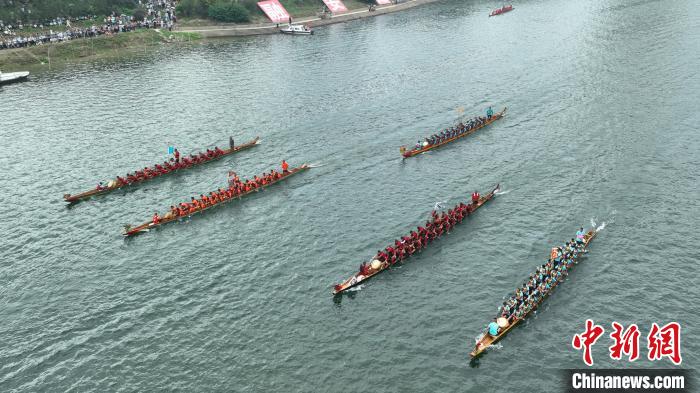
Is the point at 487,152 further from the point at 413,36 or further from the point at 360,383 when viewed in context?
the point at 413,36

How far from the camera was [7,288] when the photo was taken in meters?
59.3

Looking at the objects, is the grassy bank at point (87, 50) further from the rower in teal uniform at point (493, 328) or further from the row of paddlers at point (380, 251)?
the rower in teal uniform at point (493, 328)

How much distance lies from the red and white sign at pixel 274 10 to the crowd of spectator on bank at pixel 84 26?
26021mm

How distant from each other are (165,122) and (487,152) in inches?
2151

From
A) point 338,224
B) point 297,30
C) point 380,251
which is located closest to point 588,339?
point 380,251

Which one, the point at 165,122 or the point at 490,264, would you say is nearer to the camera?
the point at 490,264

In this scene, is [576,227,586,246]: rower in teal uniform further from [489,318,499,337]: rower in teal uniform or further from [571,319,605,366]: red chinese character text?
[489,318,499,337]: rower in teal uniform

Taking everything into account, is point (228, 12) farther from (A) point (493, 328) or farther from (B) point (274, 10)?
(A) point (493, 328)

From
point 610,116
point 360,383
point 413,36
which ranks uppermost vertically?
point 413,36

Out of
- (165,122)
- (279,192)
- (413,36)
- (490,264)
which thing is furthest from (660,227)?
(413,36)

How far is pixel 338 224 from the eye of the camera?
230ft

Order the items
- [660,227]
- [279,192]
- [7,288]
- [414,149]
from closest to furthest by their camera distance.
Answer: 1. [7,288]
2. [660,227]
3. [279,192]
4. [414,149]

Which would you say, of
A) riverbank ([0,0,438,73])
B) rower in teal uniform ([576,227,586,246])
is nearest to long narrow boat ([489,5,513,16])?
riverbank ([0,0,438,73])

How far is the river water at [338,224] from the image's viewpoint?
5009 centimetres
